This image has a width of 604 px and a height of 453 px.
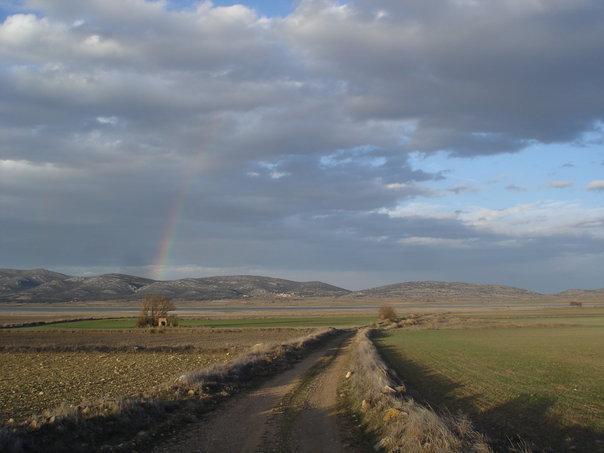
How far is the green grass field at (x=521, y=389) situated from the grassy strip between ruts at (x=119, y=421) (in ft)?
23.9

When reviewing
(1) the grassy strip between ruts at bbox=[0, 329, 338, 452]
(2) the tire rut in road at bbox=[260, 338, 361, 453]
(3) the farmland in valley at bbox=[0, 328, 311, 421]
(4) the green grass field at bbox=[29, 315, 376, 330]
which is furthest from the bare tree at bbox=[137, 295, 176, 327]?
(1) the grassy strip between ruts at bbox=[0, 329, 338, 452]

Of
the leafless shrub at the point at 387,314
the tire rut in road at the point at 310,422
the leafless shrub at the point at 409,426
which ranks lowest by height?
the leafless shrub at the point at 387,314

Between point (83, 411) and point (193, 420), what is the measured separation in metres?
2.62

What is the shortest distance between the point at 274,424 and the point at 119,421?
3588mm

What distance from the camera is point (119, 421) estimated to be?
38.7 ft

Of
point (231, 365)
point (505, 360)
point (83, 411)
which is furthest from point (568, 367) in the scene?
point (83, 411)

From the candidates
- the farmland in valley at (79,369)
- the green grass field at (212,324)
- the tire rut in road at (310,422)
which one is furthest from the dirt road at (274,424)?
the green grass field at (212,324)

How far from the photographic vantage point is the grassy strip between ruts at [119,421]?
980 cm

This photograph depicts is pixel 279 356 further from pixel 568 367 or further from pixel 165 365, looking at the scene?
pixel 568 367

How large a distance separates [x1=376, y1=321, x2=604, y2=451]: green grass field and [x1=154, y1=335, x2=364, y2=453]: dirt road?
3512mm

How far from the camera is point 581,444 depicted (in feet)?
39.1

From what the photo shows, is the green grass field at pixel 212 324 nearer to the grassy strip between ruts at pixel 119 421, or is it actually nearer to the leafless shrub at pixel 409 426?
the grassy strip between ruts at pixel 119 421

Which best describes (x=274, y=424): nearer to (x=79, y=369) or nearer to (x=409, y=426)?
(x=409, y=426)

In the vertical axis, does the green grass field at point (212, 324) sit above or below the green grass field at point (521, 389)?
below
